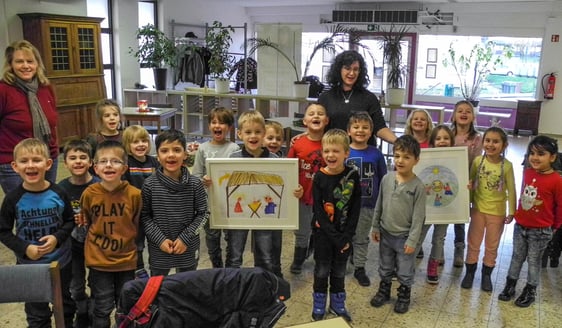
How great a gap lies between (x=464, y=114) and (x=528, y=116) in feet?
25.4

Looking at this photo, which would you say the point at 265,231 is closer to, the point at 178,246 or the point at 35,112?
the point at 178,246

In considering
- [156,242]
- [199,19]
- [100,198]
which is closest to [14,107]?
[100,198]

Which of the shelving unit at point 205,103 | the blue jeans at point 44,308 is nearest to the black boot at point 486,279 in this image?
the blue jeans at point 44,308

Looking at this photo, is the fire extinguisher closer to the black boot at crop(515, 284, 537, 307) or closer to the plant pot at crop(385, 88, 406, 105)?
the plant pot at crop(385, 88, 406, 105)

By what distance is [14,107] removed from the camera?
2.77 meters

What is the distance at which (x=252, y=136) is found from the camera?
2.79 meters

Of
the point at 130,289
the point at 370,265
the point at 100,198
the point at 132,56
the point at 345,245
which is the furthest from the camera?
the point at 132,56

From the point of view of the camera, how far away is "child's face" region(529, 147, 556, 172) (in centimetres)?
279

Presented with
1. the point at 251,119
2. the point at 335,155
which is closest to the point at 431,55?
the point at 251,119

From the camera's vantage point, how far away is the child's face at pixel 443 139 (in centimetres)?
320

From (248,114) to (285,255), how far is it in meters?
1.41

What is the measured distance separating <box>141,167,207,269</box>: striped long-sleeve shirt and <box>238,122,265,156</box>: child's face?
46cm

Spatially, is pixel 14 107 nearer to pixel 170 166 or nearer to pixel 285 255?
pixel 170 166

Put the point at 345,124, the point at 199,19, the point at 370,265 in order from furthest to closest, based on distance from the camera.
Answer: the point at 199,19 → the point at 370,265 → the point at 345,124
